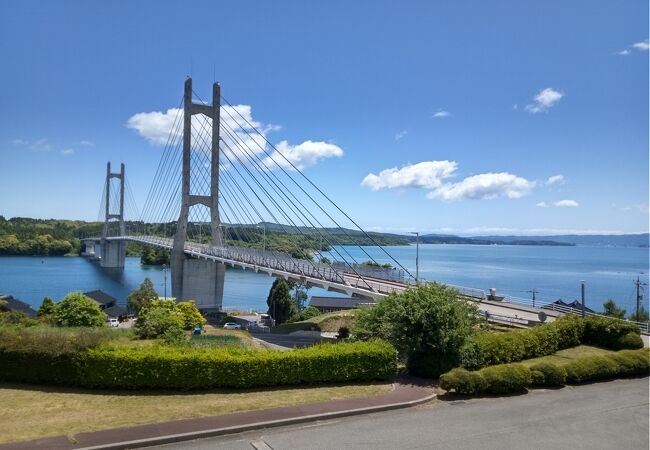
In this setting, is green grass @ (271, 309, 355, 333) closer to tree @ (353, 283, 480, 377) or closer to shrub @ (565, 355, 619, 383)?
tree @ (353, 283, 480, 377)

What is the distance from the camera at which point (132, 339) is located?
21.5 meters

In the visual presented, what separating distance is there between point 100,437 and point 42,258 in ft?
500

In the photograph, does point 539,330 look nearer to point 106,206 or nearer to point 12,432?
point 12,432

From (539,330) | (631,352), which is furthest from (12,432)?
(631,352)

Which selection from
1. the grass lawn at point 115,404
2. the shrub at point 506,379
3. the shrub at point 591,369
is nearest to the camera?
the grass lawn at point 115,404

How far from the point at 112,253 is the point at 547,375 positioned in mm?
113581

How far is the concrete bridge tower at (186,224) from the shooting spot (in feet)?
169

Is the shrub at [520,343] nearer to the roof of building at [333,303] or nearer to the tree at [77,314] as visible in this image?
the tree at [77,314]

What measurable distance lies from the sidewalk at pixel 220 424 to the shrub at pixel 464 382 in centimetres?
55

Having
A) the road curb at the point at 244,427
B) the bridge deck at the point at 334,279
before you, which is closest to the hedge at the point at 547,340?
the road curb at the point at 244,427

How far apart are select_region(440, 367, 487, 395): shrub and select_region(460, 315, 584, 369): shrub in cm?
176

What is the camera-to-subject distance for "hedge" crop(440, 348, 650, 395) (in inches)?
535

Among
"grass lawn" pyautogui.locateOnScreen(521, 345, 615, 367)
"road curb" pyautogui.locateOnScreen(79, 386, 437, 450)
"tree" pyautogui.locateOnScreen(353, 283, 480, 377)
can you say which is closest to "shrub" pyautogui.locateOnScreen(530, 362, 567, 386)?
"grass lawn" pyautogui.locateOnScreen(521, 345, 615, 367)

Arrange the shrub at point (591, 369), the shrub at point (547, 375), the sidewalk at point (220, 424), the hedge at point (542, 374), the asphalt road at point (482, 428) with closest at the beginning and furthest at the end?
the sidewalk at point (220, 424) < the asphalt road at point (482, 428) < the hedge at point (542, 374) < the shrub at point (547, 375) < the shrub at point (591, 369)
